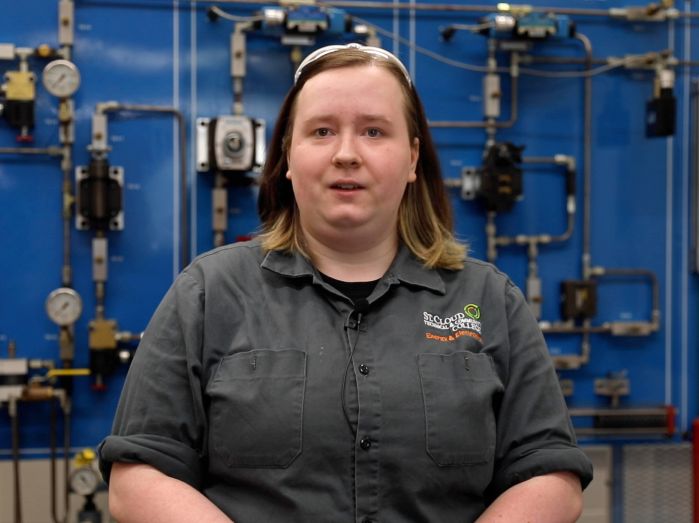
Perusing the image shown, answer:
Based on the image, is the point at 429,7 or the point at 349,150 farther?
the point at 429,7

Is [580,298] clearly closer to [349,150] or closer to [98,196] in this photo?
[98,196]

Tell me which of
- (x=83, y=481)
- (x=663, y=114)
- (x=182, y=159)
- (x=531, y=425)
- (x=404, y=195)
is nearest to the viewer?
(x=531, y=425)

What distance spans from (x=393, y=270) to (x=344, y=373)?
0.91ft

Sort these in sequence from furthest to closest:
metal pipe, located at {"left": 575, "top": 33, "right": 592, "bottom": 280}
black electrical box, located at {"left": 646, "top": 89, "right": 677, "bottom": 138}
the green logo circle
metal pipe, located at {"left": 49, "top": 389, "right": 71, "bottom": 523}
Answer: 1. metal pipe, located at {"left": 575, "top": 33, "right": 592, "bottom": 280}
2. black electrical box, located at {"left": 646, "top": 89, "right": 677, "bottom": 138}
3. metal pipe, located at {"left": 49, "top": 389, "right": 71, "bottom": 523}
4. the green logo circle

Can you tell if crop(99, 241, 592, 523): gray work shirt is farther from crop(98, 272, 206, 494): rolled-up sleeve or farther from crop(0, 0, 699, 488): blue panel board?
crop(0, 0, 699, 488): blue panel board

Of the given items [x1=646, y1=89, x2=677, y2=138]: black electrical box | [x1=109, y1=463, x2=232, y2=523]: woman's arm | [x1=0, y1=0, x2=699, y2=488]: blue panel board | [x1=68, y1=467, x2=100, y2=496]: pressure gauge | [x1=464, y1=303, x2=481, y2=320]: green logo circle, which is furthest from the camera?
[x1=646, y1=89, x2=677, y2=138]: black electrical box

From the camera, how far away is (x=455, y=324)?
1534 mm

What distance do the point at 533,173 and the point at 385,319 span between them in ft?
7.37

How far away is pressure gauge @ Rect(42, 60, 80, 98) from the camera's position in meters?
3.09

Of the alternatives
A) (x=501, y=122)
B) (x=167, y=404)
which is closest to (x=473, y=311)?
(x=167, y=404)

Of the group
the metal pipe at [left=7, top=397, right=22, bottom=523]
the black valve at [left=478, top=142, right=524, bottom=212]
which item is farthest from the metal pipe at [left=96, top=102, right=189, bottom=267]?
the black valve at [left=478, top=142, right=524, bottom=212]

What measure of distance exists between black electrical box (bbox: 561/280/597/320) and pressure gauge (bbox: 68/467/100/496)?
7.09ft

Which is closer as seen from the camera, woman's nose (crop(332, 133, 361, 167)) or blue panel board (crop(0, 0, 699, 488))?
woman's nose (crop(332, 133, 361, 167))

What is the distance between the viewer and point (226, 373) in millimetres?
1419
